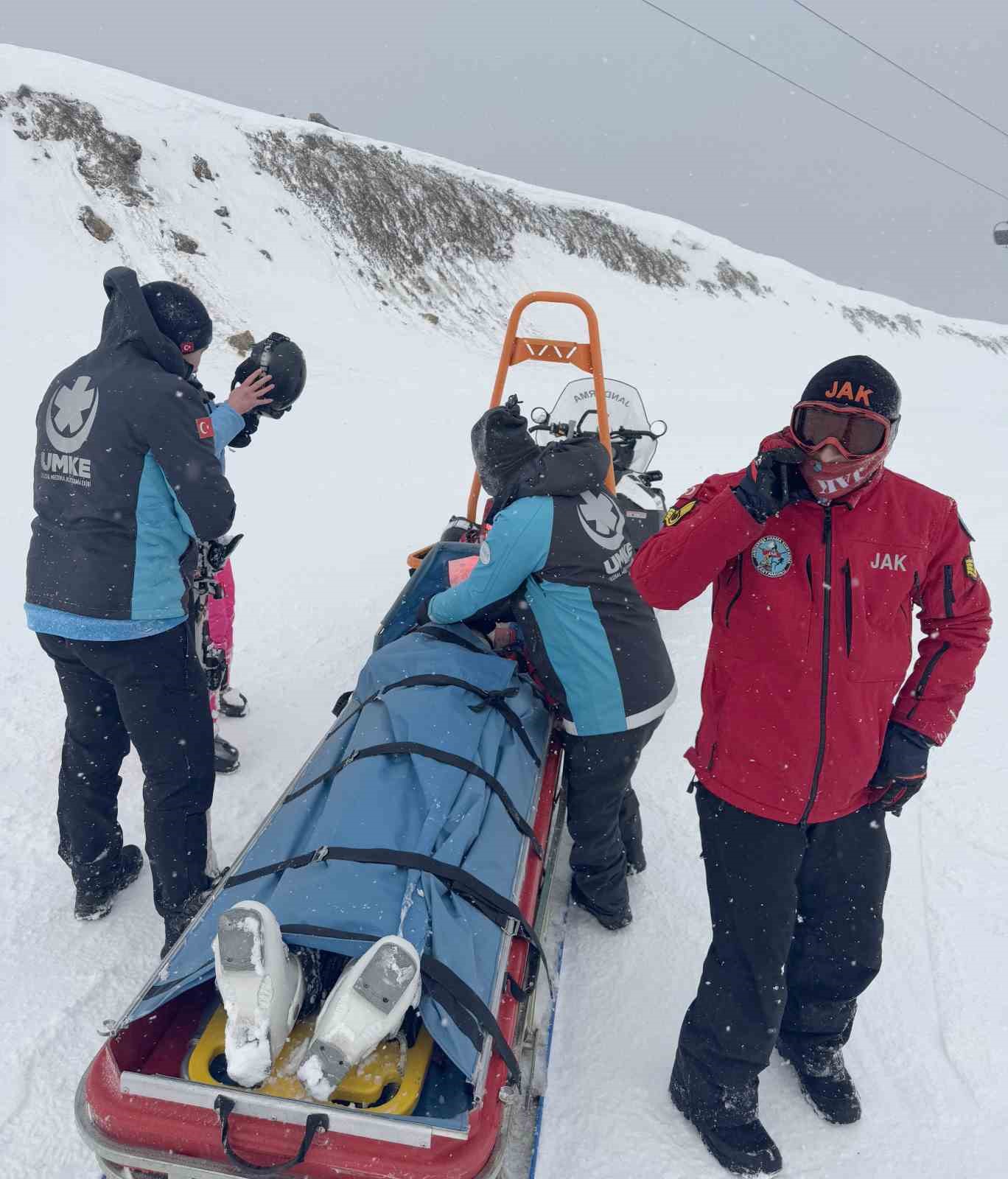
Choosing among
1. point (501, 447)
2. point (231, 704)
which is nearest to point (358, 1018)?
point (501, 447)

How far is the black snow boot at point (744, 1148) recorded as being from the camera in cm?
187

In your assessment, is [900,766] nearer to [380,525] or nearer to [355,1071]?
[355,1071]

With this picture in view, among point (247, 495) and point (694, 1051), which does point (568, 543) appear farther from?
point (247, 495)

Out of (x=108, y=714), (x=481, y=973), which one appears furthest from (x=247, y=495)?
(x=481, y=973)

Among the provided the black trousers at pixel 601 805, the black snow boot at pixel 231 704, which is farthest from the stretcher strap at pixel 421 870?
the black snow boot at pixel 231 704

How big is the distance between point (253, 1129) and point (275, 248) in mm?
16739

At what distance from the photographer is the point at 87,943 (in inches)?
93.0

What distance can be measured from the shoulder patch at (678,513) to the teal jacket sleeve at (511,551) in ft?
1.96

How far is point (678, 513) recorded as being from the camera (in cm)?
180

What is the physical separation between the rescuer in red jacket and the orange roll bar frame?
7.89ft

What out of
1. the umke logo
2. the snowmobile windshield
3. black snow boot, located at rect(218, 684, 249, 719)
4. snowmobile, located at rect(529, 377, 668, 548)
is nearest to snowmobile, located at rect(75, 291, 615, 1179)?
the umke logo

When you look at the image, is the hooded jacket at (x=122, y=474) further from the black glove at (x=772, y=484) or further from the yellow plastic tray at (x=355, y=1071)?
the black glove at (x=772, y=484)

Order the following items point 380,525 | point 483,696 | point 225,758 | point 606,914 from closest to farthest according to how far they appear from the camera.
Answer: point 483,696 → point 606,914 → point 225,758 → point 380,525

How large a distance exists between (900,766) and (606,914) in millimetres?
1141
